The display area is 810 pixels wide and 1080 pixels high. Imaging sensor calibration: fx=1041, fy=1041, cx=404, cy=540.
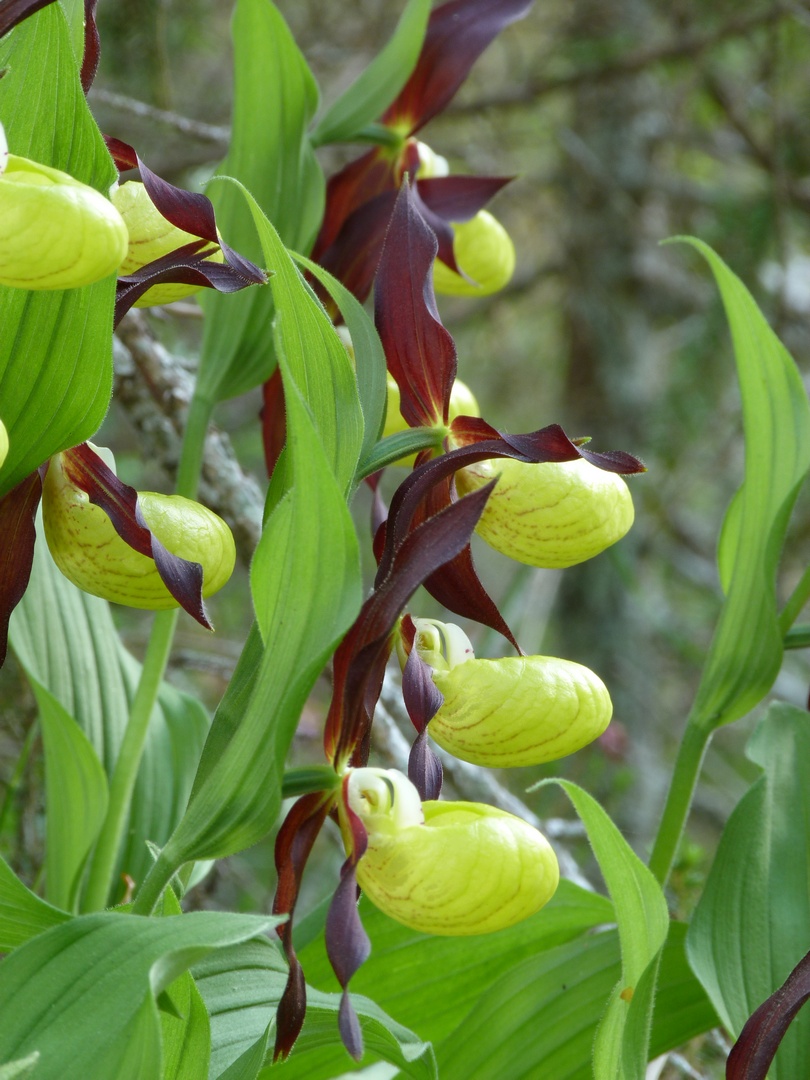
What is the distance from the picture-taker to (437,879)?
810 millimetres

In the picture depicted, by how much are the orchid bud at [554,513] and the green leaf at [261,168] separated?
1.42ft

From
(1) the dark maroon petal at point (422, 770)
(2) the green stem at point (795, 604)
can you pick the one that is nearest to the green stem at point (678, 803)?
(2) the green stem at point (795, 604)

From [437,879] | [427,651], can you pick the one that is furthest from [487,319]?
[437,879]

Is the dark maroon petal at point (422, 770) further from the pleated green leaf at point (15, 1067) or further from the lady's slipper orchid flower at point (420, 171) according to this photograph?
the lady's slipper orchid flower at point (420, 171)

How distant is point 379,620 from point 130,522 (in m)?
0.25

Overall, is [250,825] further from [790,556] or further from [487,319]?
[487,319]

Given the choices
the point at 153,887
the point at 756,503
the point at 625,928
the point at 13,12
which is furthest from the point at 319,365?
the point at 756,503

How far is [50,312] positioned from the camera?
84 cm

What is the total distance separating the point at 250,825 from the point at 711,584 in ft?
9.66

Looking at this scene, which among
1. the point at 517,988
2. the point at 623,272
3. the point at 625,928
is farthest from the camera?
the point at 623,272

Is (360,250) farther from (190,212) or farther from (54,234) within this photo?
(54,234)

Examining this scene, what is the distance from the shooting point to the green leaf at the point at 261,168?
1241 mm

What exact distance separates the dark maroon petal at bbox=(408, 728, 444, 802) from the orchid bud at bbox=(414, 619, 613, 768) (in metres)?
0.04

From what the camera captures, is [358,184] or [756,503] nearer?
[756,503]
